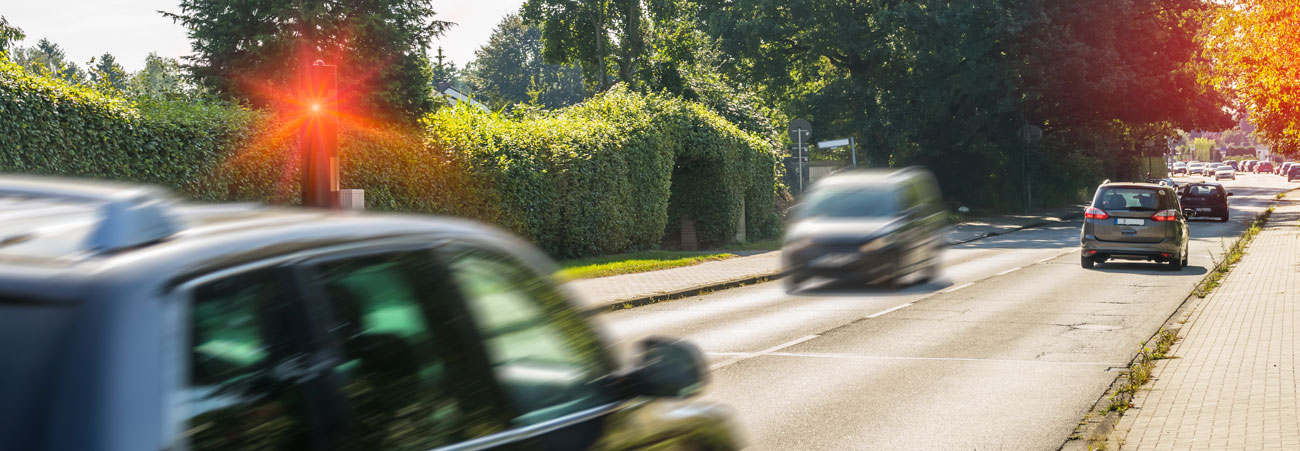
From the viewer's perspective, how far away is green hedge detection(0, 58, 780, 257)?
13.1 m

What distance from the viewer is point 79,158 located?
13.1 m

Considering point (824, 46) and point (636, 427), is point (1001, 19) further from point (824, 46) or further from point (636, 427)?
point (636, 427)

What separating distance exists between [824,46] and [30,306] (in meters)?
42.6

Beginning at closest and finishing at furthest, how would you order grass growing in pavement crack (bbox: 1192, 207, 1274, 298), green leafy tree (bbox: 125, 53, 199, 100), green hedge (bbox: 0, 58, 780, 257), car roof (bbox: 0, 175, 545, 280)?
car roof (bbox: 0, 175, 545, 280), green hedge (bbox: 0, 58, 780, 257), green leafy tree (bbox: 125, 53, 199, 100), grass growing in pavement crack (bbox: 1192, 207, 1274, 298)

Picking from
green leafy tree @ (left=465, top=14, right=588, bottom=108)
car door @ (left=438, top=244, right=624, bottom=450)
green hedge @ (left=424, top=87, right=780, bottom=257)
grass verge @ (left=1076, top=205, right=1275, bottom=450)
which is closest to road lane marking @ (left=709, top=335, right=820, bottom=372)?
grass verge @ (left=1076, top=205, right=1275, bottom=450)

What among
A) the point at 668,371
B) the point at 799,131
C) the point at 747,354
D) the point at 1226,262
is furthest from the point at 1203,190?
the point at 668,371

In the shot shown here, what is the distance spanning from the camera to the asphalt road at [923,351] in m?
7.94

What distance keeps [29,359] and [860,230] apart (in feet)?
50.1

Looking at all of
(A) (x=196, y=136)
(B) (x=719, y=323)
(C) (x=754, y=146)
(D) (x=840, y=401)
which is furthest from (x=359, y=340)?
(C) (x=754, y=146)

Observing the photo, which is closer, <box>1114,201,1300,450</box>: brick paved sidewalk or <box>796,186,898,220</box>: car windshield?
<box>1114,201,1300,450</box>: brick paved sidewalk

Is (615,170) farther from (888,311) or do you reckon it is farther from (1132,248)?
(888,311)

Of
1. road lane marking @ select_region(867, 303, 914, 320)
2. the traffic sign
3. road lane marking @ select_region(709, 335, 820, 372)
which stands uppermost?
the traffic sign

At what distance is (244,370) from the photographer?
6.93ft

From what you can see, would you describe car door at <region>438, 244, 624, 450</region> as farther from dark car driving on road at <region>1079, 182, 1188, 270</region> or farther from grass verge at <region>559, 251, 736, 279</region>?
dark car driving on road at <region>1079, 182, 1188, 270</region>
